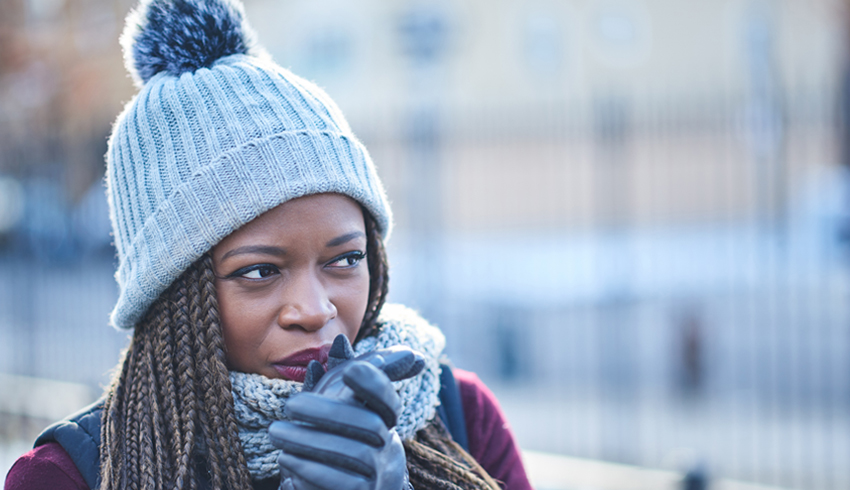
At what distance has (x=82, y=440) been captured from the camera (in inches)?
60.8

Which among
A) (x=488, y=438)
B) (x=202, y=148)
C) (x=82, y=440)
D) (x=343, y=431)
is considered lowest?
(x=488, y=438)

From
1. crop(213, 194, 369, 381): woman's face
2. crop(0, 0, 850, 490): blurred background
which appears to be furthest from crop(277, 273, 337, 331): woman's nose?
crop(0, 0, 850, 490): blurred background

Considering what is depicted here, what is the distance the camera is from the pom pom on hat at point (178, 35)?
5.56 feet

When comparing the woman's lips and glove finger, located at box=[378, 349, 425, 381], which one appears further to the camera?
the woman's lips

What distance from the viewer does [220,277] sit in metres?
1.56

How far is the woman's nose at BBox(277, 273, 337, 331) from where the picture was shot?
1492 mm

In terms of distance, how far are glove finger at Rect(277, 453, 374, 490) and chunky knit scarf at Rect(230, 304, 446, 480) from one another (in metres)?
0.27

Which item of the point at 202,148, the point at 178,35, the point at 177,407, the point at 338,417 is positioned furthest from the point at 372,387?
the point at 178,35

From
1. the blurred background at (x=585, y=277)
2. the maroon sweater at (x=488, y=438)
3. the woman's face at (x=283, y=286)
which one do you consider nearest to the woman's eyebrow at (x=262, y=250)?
the woman's face at (x=283, y=286)

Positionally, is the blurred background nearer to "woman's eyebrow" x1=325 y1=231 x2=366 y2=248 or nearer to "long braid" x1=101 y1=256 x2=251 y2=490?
"woman's eyebrow" x1=325 y1=231 x2=366 y2=248

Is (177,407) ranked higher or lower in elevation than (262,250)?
lower

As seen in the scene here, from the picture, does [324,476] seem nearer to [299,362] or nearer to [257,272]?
[299,362]

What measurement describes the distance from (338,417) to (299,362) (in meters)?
0.33

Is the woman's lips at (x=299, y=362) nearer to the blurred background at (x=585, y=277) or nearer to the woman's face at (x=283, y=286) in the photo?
the woman's face at (x=283, y=286)
